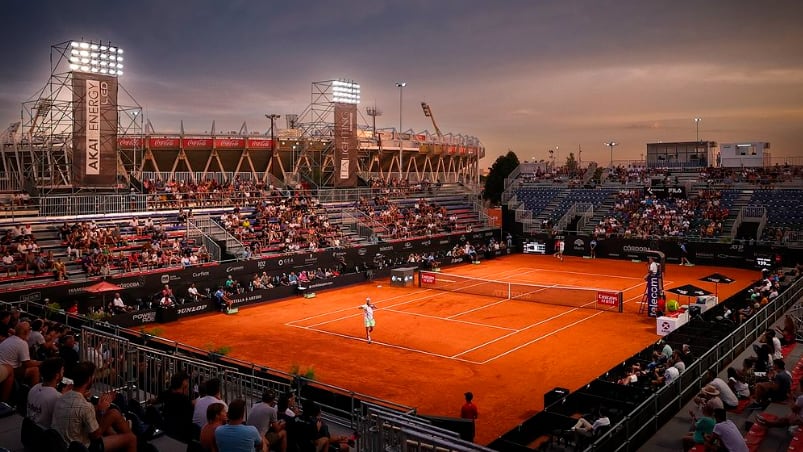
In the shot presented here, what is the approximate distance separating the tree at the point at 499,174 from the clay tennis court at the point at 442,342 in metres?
58.2

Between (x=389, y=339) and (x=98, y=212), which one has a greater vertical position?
(x=98, y=212)

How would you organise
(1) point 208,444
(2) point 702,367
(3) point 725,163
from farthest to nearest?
(3) point 725,163, (2) point 702,367, (1) point 208,444

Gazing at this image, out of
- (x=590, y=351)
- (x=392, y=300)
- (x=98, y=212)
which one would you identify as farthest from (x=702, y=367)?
(x=98, y=212)

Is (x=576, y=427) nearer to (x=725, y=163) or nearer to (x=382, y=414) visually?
(x=382, y=414)

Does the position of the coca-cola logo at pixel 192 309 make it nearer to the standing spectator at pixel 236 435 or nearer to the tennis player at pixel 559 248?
the standing spectator at pixel 236 435

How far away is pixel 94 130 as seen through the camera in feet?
108

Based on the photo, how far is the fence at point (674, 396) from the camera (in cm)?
1150

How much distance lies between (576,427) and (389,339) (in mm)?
13053

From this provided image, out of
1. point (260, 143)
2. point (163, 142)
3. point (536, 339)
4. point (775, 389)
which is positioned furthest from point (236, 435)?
point (260, 143)

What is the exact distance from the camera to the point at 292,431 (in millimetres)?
8914

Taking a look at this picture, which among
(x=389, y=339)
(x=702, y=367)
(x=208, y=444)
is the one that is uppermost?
(x=208, y=444)

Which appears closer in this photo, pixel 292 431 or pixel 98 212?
pixel 292 431

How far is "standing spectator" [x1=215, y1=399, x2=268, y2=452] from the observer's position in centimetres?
707

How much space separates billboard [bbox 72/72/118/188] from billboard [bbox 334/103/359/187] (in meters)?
18.3
